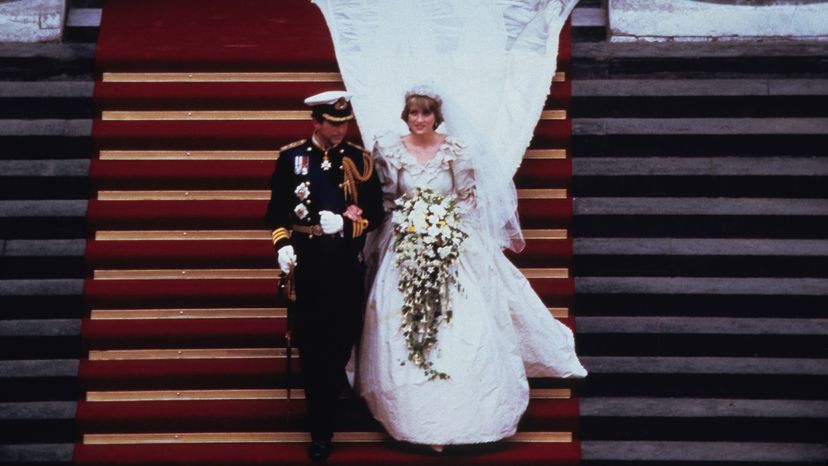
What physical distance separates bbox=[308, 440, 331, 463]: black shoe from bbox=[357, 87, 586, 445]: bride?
32 cm

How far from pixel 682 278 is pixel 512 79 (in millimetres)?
1559

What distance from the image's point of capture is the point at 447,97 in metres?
6.70

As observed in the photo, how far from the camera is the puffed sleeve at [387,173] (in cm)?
657

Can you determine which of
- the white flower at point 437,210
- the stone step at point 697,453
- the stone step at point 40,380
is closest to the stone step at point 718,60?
the white flower at point 437,210

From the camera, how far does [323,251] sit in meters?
6.34

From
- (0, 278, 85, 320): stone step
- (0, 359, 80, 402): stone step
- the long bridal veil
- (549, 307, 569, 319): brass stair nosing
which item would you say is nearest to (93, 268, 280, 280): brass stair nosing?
(0, 278, 85, 320): stone step

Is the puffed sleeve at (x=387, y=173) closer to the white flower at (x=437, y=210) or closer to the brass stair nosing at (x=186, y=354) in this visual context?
the white flower at (x=437, y=210)

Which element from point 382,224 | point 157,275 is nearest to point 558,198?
point 382,224

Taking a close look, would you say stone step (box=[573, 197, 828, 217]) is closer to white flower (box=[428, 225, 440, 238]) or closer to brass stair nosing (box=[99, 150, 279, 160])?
white flower (box=[428, 225, 440, 238])

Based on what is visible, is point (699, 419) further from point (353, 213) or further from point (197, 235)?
point (197, 235)

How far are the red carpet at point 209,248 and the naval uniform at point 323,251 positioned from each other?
482 millimetres

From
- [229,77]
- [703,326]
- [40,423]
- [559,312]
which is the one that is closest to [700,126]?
[703,326]

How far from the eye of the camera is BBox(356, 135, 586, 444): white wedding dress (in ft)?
20.5

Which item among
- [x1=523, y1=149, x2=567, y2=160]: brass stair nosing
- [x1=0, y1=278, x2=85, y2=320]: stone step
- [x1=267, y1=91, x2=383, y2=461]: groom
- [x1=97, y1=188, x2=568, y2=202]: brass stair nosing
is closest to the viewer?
[x1=267, y1=91, x2=383, y2=461]: groom
